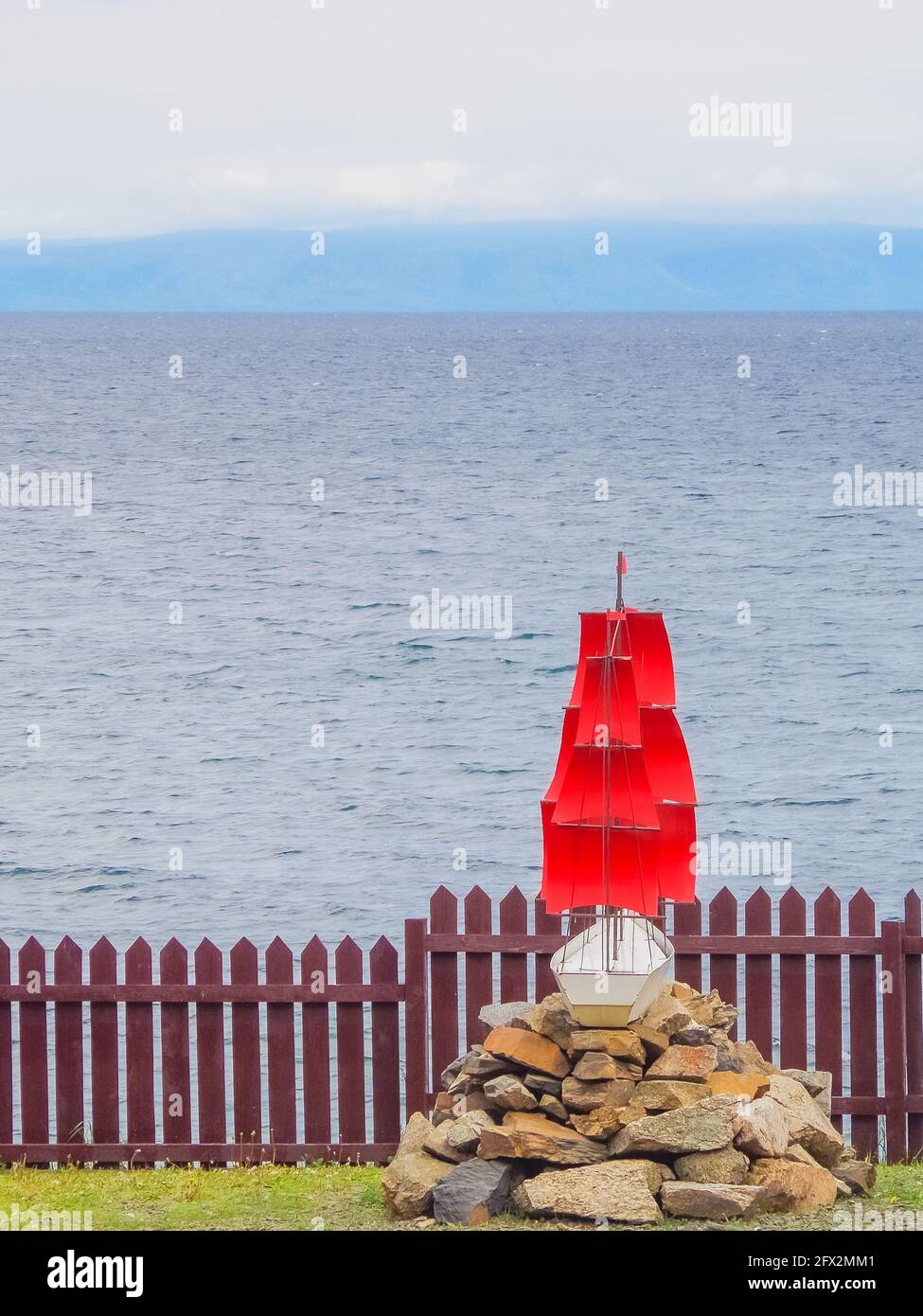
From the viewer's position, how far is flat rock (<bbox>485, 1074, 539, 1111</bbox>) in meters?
8.62

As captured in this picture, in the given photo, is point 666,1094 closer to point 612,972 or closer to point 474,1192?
point 612,972

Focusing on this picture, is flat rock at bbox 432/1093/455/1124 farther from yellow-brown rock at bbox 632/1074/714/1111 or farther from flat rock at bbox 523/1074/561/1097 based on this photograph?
yellow-brown rock at bbox 632/1074/714/1111

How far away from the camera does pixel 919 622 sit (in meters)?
50.1

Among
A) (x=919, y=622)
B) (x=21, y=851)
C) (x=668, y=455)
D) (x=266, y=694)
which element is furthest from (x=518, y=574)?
(x=668, y=455)

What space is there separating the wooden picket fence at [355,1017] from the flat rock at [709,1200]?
1818 millimetres

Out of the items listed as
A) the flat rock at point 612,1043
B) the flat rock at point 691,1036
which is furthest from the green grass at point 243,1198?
the flat rock at point 691,1036

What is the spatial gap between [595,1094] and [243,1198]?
2.10 m

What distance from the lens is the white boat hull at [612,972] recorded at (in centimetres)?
860

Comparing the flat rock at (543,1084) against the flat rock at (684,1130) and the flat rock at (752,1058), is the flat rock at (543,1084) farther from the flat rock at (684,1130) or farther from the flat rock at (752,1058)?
the flat rock at (752,1058)

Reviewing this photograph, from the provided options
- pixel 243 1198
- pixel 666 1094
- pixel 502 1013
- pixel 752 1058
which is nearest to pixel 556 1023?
pixel 666 1094

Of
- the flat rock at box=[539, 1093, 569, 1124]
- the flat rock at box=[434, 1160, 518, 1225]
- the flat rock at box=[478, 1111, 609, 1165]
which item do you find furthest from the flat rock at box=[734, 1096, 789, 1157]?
the flat rock at box=[434, 1160, 518, 1225]

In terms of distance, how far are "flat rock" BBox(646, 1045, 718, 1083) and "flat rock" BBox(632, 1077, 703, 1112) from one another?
4 cm

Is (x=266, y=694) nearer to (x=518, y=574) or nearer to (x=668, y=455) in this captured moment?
(x=518, y=574)
